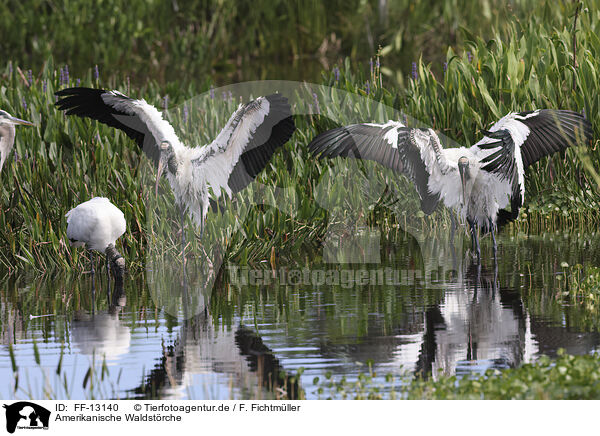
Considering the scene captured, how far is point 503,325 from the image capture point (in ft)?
21.4

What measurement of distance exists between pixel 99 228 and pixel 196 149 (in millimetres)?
1182

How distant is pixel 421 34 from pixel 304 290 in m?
13.5

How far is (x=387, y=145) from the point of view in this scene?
8523 mm

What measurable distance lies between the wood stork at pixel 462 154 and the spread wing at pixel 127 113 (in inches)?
50.8

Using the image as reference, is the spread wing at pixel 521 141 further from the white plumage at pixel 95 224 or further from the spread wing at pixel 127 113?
the white plumage at pixel 95 224

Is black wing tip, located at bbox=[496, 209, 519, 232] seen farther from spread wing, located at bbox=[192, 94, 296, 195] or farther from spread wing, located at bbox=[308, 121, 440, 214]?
spread wing, located at bbox=[192, 94, 296, 195]

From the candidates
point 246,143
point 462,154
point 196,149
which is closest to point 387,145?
point 462,154

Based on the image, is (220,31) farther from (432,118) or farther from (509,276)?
(509,276)

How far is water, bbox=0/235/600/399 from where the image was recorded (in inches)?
223

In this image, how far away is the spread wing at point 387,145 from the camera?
836 cm
